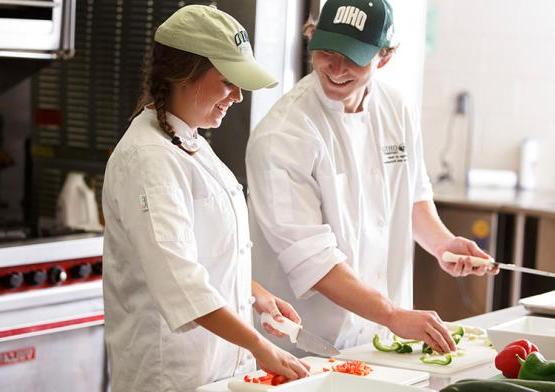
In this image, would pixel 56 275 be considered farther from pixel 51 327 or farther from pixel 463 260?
pixel 463 260

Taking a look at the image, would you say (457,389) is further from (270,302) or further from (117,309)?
(117,309)

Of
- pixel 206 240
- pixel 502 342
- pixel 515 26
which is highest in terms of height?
pixel 515 26

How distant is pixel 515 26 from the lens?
522cm

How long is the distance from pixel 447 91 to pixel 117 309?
354 cm

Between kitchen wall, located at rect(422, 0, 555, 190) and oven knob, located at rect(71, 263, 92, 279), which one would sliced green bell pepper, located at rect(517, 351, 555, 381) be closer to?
oven knob, located at rect(71, 263, 92, 279)

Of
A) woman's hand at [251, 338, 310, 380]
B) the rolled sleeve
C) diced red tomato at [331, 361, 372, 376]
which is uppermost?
the rolled sleeve

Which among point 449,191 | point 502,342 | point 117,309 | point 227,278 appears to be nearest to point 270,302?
point 227,278

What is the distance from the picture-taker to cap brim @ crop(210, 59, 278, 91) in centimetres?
201

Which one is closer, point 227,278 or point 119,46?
point 227,278

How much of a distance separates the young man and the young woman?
0.24m

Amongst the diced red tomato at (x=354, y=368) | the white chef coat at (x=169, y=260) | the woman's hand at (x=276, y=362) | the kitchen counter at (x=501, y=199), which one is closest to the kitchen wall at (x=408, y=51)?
the kitchen counter at (x=501, y=199)

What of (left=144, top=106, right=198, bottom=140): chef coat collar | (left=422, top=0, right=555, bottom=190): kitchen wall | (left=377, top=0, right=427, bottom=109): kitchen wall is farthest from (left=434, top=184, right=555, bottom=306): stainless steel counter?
(left=144, top=106, right=198, bottom=140): chef coat collar

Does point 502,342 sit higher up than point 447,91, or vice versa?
point 447,91

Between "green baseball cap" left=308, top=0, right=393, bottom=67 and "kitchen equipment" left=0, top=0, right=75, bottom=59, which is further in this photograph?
"kitchen equipment" left=0, top=0, right=75, bottom=59
